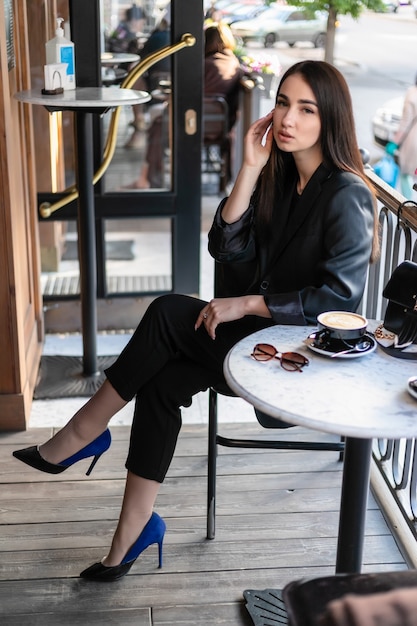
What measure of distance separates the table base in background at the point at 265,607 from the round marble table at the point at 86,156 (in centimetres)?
130

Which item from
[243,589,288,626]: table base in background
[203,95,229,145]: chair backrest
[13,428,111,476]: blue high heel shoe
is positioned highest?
[203,95,229,145]: chair backrest

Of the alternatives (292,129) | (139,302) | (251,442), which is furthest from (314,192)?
(139,302)

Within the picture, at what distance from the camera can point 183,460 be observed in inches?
100

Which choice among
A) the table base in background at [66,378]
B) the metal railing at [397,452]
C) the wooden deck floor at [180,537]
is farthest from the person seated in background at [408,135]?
the wooden deck floor at [180,537]

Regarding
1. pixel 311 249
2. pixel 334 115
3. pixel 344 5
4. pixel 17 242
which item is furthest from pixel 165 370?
pixel 344 5

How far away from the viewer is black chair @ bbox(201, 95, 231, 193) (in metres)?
5.64

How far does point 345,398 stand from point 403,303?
30 centimetres

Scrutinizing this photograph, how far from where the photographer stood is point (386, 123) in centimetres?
755

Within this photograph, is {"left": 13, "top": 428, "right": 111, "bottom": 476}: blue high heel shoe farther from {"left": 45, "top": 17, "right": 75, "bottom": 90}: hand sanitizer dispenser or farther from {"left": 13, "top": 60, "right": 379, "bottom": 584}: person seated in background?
{"left": 45, "top": 17, "right": 75, "bottom": 90}: hand sanitizer dispenser

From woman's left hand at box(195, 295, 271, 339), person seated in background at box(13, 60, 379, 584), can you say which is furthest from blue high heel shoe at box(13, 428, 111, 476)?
woman's left hand at box(195, 295, 271, 339)

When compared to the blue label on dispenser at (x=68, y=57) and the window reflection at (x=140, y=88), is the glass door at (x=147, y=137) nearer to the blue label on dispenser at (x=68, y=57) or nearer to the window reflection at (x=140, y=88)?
the window reflection at (x=140, y=88)

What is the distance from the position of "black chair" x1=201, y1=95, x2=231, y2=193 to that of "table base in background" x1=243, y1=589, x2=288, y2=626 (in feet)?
13.5

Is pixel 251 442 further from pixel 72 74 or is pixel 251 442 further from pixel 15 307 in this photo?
pixel 72 74

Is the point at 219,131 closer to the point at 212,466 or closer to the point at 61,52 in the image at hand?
Answer: the point at 61,52
